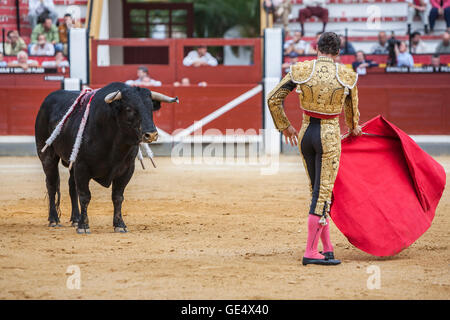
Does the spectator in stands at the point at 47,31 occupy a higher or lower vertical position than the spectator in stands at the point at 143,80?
higher

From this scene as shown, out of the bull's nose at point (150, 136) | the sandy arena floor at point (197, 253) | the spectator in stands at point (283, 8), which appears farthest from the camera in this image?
the spectator in stands at point (283, 8)

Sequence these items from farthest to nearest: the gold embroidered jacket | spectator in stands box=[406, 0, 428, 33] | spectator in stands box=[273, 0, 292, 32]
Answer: spectator in stands box=[406, 0, 428, 33], spectator in stands box=[273, 0, 292, 32], the gold embroidered jacket

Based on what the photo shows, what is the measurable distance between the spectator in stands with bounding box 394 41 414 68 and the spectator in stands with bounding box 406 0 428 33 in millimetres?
1871

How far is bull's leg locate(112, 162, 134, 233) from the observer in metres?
5.30

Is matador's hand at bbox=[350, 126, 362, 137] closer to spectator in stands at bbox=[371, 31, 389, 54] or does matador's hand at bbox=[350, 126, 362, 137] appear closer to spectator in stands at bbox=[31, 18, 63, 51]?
spectator in stands at bbox=[371, 31, 389, 54]

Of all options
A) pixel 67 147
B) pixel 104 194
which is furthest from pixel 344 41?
pixel 67 147

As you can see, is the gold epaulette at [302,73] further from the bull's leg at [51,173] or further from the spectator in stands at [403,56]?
the spectator in stands at [403,56]

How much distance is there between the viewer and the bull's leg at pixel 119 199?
17.4 ft

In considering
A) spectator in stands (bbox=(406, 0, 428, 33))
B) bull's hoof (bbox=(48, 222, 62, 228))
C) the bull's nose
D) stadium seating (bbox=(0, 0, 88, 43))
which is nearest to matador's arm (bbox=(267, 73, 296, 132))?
the bull's nose

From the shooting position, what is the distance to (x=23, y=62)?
12070mm

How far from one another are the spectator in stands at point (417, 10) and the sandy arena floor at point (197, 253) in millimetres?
7042

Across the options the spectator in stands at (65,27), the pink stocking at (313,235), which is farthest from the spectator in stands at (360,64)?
the pink stocking at (313,235)

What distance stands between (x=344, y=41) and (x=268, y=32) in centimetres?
140

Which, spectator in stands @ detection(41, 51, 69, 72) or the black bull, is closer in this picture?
the black bull
